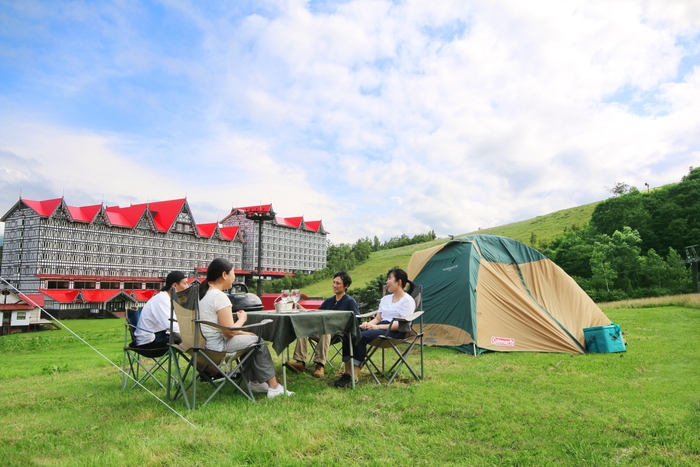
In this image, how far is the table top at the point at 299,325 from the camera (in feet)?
14.5

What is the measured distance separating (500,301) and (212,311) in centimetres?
548

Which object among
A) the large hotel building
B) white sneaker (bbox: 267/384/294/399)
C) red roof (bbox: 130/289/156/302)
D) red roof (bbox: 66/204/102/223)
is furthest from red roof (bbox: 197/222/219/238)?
white sneaker (bbox: 267/384/294/399)

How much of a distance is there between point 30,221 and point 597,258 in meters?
49.4

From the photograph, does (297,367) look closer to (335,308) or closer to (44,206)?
(335,308)

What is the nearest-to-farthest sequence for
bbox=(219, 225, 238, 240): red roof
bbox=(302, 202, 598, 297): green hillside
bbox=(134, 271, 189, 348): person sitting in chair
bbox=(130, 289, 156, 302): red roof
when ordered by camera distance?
bbox=(134, 271, 189, 348): person sitting in chair, bbox=(130, 289, 156, 302): red roof, bbox=(302, 202, 598, 297): green hillside, bbox=(219, 225, 238, 240): red roof

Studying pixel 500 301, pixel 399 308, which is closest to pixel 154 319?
pixel 399 308

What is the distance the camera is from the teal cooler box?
7113mm

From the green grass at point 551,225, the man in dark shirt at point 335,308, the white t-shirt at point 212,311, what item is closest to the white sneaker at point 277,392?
the white t-shirt at point 212,311

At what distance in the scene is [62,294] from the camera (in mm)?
42688

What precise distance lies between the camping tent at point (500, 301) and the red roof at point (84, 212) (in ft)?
151

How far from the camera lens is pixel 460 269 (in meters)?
8.26

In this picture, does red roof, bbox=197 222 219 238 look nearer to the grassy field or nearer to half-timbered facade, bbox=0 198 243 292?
half-timbered facade, bbox=0 198 243 292

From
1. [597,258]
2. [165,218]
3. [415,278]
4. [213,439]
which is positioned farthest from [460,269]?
[165,218]

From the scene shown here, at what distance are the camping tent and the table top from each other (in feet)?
11.0
